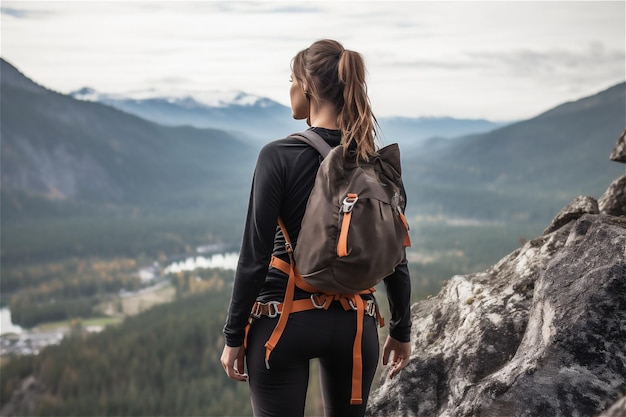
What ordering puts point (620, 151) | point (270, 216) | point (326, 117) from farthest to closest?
point (620, 151), point (326, 117), point (270, 216)

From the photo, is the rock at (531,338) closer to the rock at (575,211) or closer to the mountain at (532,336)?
the mountain at (532,336)

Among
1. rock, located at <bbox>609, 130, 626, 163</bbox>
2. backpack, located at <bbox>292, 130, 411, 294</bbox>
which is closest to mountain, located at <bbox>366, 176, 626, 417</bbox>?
rock, located at <bbox>609, 130, 626, 163</bbox>

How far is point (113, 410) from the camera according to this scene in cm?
9800

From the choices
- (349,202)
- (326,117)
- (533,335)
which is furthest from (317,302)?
(533,335)

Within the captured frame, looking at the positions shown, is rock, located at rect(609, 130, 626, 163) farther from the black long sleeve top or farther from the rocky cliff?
the black long sleeve top

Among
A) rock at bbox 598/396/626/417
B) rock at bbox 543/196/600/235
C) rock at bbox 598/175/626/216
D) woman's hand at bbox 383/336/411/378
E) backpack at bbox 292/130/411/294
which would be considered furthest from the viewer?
rock at bbox 598/175/626/216

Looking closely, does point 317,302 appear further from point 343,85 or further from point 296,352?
point 343,85

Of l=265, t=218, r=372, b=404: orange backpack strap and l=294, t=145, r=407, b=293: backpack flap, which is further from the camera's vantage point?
l=265, t=218, r=372, b=404: orange backpack strap

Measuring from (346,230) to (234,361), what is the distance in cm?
117

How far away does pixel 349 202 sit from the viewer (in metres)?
3.73

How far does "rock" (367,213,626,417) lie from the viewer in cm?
447

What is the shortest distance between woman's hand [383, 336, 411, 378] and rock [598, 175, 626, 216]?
134 inches

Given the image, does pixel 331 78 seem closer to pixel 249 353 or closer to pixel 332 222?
pixel 332 222

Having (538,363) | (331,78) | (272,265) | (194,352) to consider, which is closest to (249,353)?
(272,265)
